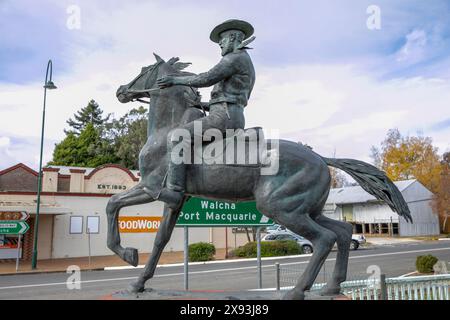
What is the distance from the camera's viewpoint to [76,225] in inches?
1003

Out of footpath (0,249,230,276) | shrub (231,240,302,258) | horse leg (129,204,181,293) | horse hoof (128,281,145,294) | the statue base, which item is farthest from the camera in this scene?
shrub (231,240,302,258)

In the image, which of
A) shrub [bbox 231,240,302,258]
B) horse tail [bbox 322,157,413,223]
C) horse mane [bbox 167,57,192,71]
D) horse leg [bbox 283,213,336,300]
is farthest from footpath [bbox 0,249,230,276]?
horse tail [bbox 322,157,413,223]

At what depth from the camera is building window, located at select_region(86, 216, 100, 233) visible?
84.9 feet

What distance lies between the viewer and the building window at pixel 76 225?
25.4 meters

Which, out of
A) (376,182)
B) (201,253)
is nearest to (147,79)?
(376,182)

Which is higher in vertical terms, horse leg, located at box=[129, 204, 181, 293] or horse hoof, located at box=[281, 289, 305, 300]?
horse leg, located at box=[129, 204, 181, 293]

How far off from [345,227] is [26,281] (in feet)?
48.8

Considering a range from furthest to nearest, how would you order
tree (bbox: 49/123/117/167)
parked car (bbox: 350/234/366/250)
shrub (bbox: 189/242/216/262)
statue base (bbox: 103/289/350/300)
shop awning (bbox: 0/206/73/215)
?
tree (bbox: 49/123/117/167), parked car (bbox: 350/234/366/250), shrub (bbox: 189/242/216/262), shop awning (bbox: 0/206/73/215), statue base (bbox: 103/289/350/300)

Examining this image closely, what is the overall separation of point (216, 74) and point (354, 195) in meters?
44.4

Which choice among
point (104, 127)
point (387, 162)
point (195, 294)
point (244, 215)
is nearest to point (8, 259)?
point (244, 215)

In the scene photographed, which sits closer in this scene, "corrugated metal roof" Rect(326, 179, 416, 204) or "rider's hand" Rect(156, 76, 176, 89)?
"rider's hand" Rect(156, 76, 176, 89)

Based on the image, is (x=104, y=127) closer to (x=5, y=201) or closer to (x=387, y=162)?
(x=5, y=201)

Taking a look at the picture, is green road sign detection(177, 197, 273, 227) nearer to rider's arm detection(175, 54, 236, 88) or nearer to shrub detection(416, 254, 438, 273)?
shrub detection(416, 254, 438, 273)

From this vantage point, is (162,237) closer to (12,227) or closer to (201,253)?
(12,227)
